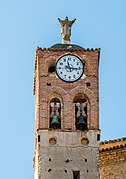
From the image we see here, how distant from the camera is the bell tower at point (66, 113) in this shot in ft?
108

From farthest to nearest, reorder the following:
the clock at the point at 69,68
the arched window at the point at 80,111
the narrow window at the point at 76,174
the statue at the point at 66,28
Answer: the statue at the point at 66,28
the clock at the point at 69,68
the arched window at the point at 80,111
the narrow window at the point at 76,174

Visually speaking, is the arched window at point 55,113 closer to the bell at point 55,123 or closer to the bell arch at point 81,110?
the bell at point 55,123

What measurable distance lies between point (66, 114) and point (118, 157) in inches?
94.2

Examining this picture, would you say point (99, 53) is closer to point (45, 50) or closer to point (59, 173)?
point (45, 50)

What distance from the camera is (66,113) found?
3366 centimetres

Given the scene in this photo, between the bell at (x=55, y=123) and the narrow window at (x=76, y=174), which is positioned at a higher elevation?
the bell at (x=55, y=123)

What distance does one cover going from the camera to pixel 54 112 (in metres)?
33.8

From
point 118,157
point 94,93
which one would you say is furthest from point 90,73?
point 118,157

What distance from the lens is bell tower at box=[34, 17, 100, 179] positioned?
32.8 meters

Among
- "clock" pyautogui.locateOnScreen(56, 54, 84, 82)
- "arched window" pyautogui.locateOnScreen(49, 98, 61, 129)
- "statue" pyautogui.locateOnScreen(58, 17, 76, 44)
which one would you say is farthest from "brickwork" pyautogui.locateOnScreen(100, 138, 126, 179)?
"statue" pyautogui.locateOnScreen(58, 17, 76, 44)

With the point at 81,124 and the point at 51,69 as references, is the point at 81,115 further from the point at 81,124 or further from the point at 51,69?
the point at 51,69

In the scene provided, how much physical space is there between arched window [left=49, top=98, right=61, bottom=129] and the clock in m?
0.80

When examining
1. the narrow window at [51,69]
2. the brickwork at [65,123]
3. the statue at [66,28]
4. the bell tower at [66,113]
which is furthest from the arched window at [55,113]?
the statue at [66,28]

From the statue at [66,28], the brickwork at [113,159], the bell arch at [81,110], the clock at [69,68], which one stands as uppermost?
the statue at [66,28]
